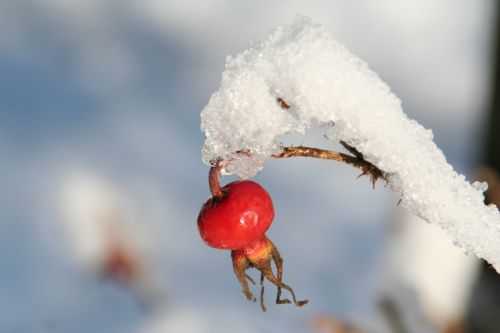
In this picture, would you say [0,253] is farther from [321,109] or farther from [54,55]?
[321,109]

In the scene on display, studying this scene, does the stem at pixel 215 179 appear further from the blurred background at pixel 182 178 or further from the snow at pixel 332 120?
the blurred background at pixel 182 178

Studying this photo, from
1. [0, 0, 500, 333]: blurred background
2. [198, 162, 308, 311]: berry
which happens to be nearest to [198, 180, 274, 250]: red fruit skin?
[198, 162, 308, 311]: berry

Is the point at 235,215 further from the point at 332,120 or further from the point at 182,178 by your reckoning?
the point at 182,178

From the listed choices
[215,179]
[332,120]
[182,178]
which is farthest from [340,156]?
[182,178]

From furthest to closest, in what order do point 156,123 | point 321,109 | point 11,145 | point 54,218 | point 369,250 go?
point 156,123
point 11,145
point 54,218
point 369,250
point 321,109

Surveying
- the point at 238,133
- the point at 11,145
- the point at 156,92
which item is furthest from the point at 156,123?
the point at 238,133

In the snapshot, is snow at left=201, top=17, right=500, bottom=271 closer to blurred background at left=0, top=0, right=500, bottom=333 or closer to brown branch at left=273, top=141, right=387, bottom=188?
brown branch at left=273, top=141, right=387, bottom=188

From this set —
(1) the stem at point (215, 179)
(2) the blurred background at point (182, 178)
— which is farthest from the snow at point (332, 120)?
(2) the blurred background at point (182, 178)
